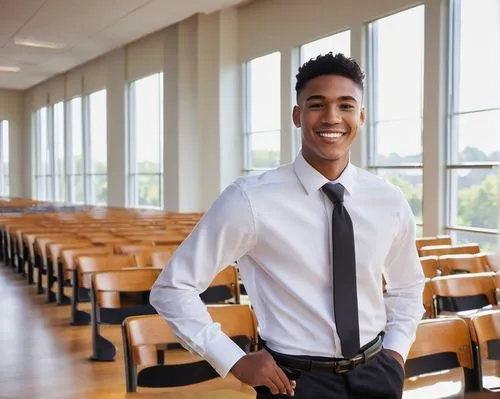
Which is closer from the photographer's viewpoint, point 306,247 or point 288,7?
point 306,247

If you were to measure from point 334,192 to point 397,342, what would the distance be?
43 cm

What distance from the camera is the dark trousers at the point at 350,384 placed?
144 cm

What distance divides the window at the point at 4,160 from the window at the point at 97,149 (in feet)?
23.2

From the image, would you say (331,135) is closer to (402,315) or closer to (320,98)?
(320,98)

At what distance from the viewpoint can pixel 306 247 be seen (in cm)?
147

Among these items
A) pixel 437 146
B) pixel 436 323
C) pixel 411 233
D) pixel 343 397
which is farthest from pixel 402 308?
pixel 437 146

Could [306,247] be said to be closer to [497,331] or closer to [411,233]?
[411,233]

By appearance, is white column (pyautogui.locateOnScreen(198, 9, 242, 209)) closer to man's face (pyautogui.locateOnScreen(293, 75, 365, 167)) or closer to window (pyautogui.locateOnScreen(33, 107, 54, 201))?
man's face (pyautogui.locateOnScreen(293, 75, 365, 167))

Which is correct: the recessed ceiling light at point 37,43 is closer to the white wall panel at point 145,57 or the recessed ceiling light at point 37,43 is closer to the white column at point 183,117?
the white wall panel at point 145,57

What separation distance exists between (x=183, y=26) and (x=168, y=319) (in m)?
12.5

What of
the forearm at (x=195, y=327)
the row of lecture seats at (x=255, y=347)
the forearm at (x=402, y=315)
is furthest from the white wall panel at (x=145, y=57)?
the forearm at (x=195, y=327)

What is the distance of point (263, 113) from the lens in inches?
499

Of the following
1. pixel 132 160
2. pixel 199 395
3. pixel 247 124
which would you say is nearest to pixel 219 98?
pixel 247 124

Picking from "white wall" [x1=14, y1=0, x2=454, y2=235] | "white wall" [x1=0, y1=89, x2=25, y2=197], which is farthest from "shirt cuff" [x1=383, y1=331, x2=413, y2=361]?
"white wall" [x1=0, y1=89, x2=25, y2=197]
